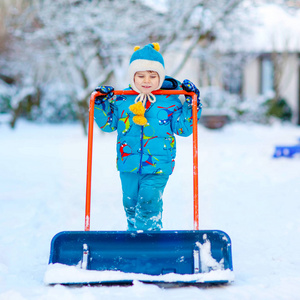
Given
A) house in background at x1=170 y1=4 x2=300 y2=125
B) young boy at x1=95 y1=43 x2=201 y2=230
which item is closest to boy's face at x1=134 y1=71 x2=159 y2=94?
young boy at x1=95 y1=43 x2=201 y2=230

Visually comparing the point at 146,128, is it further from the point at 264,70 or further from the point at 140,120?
the point at 264,70

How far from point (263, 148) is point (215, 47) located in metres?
6.98

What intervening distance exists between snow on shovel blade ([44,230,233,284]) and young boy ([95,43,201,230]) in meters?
0.37

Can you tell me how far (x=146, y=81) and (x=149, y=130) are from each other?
1.06ft

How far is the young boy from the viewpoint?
2.73 meters

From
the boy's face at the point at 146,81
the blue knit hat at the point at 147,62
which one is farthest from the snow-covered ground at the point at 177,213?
the blue knit hat at the point at 147,62

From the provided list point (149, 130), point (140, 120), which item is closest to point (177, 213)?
point (149, 130)

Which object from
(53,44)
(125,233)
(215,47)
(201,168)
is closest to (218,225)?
(125,233)

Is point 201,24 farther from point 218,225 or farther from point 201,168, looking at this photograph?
point 218,225

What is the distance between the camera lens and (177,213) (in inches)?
161

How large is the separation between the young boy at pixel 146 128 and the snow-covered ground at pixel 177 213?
70 cm

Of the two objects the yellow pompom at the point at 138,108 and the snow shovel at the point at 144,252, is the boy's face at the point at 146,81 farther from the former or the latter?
the snow shovel at the point at 144,252

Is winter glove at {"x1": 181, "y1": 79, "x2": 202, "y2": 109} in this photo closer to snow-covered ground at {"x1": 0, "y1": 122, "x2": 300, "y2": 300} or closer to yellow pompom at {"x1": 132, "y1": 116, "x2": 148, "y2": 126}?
yellow pompom at {"x1": 132, "y1": 116, "x2": 148, "y2": 126}

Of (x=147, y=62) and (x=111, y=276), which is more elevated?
(x=147, y=62)
